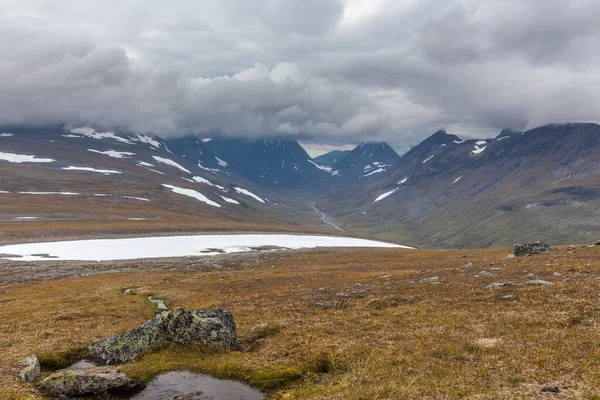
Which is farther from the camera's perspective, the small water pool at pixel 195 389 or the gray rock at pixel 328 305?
the gray rock at pixel 328 305

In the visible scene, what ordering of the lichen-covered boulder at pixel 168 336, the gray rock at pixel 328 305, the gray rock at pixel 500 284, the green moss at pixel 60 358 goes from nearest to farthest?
1. the lichen-covered boulder at pixel 168 336
2. the green moss at pixel 60 358
3. the gray rock at pixel 500 284
4. the gray rock at pixel 328 305

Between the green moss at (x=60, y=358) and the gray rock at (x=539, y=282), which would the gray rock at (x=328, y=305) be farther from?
the green moss at (x=60, y=358)

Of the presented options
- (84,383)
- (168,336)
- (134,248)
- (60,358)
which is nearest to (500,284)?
(168,336)

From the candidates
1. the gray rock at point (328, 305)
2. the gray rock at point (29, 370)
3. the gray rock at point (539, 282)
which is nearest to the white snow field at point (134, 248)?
the gray rock at point (328, 305)

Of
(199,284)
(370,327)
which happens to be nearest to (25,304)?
(199,284)

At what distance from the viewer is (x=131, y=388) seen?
54.2 ft

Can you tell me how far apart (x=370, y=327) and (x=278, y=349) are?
626 centimetres

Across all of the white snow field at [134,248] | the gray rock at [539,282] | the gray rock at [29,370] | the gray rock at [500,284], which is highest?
the gray rock at [539,282]

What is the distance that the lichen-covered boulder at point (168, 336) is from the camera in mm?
21156

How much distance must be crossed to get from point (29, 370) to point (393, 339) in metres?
18.4

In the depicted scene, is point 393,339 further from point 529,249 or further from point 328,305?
point 529,249

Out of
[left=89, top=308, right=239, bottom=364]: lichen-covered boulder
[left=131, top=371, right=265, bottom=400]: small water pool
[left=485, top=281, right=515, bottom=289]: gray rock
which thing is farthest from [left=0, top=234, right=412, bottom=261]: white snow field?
[left=485, top=281, right=515, bottom=289]: gray rock

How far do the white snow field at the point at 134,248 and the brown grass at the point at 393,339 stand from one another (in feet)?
220

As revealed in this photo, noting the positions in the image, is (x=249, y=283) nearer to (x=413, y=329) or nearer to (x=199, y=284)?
(x=199, y=284)
